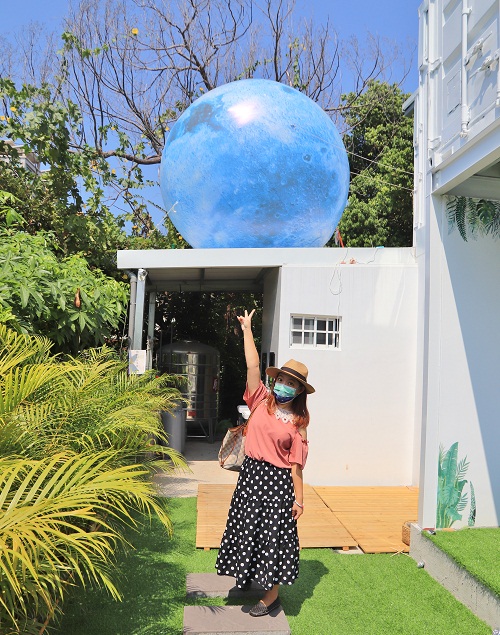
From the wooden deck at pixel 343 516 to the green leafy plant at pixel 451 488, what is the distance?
610 mm

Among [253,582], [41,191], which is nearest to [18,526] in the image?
[253,582]

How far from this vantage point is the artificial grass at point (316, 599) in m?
3.99

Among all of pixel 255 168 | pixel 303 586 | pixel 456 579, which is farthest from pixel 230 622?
pixel 255 168

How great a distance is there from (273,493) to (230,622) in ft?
2.73

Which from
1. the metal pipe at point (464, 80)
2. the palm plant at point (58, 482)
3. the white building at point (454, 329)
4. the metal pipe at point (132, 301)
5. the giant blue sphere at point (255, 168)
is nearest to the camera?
the palm plant at point (58, 482)

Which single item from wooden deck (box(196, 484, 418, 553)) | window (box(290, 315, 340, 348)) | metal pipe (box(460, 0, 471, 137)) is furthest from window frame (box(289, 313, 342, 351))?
metal pipe (box(460, 0, 471, 137))

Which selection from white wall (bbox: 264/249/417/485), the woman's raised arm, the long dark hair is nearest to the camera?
the long dark hair

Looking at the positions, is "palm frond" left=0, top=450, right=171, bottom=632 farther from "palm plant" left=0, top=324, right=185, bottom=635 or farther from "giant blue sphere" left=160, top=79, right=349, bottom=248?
"giant blue sphere" left=160, top=79, right=349, bottom=248

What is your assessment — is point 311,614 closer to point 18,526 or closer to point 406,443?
point 18,526

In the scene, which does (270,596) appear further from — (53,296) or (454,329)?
(53,296)

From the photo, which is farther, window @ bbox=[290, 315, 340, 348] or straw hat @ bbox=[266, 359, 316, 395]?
window @ bbox=[290, 315, 340, 348]

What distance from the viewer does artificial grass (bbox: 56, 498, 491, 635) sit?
3.99 m

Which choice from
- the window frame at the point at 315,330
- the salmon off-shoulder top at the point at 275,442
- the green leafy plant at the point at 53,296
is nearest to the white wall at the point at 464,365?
the salmon off-shoulder top at the point at 275,442

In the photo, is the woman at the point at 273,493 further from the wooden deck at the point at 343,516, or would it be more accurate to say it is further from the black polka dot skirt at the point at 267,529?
the wooden deck at the point at 343,516
